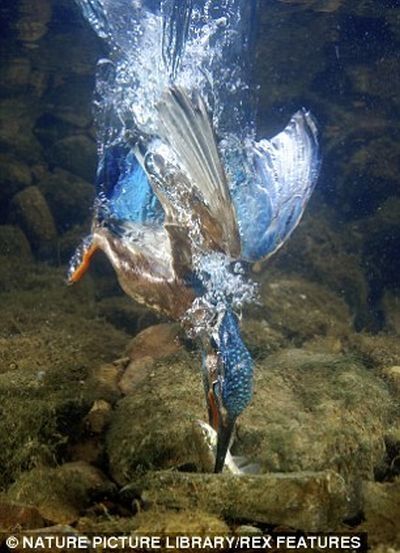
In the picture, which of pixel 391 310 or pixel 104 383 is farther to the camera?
pixel 391 310

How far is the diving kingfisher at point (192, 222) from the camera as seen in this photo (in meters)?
3.20

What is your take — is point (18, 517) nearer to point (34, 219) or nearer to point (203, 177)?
point (203, 177)

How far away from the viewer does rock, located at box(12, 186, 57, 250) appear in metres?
13.2

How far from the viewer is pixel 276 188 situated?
173 inches

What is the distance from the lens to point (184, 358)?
539 centimetres

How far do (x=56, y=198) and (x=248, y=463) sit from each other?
1231 cm

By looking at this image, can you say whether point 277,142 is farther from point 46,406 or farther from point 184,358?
point 46,406

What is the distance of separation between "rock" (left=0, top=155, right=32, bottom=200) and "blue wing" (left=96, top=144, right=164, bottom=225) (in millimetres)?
11043

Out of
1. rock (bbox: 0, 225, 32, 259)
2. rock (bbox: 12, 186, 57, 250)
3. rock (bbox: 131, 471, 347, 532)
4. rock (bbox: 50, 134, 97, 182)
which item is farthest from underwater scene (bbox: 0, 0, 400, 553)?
rock (bbox: 50, 134, 97, 182)

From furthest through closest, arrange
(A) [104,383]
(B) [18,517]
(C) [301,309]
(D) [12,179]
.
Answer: (D) [12,179], (C) [301,309], (A) [104,383], (B) [18,517]

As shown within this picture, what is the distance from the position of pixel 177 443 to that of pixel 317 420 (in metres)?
Result: 1.37

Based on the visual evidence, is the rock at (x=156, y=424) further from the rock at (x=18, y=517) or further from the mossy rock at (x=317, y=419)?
the rock at (x=18, y=517)

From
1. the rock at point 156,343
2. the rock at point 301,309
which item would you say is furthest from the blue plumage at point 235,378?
the rock at point 301,309

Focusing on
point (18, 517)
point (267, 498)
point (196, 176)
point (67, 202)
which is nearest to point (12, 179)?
point (67, 202)
